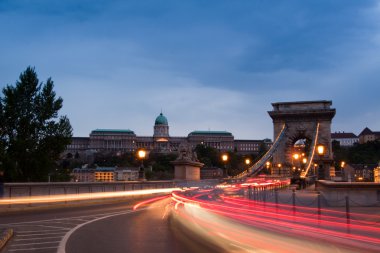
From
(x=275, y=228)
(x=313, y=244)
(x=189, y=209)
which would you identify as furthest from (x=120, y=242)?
(x=313, y=244)

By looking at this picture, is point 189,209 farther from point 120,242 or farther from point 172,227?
point 120,242

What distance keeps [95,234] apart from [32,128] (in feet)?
139

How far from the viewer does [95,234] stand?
13922 mm

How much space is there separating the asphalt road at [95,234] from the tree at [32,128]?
3331 centimetres

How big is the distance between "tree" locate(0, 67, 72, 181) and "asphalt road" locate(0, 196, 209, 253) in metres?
33.3

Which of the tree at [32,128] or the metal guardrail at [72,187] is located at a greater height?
the tree at [32,128]

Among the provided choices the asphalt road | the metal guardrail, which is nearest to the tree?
the metal guardrail

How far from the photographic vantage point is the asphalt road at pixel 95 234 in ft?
37.3

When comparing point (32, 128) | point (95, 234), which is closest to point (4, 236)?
point (95, 234)

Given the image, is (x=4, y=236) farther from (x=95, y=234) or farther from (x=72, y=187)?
(x=72, y=187)

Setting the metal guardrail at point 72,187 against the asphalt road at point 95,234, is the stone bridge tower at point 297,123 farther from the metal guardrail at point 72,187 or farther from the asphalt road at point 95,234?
the asphalt road at point 95,234

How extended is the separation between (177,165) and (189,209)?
26.2 m

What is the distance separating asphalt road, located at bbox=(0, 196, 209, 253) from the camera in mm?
11367

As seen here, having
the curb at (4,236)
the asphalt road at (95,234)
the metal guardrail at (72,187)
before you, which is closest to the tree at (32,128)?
the metal guardrail at (72,187)
